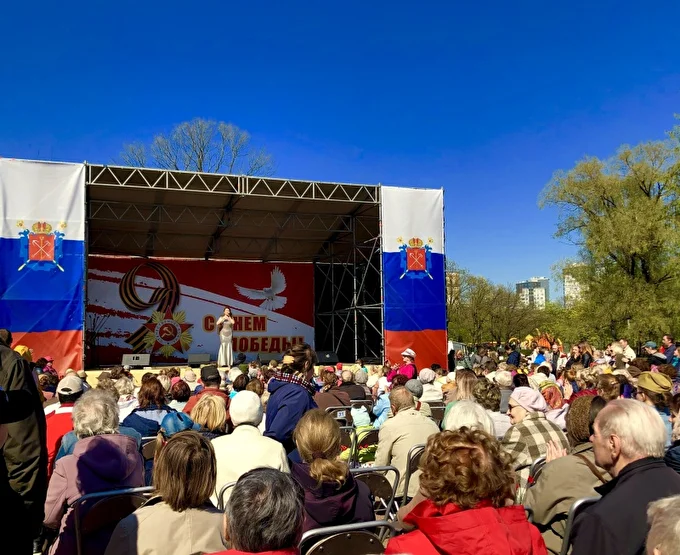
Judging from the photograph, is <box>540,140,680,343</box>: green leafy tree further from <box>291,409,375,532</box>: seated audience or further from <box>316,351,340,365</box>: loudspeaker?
<box>291,409,375,532</box>: seated audience

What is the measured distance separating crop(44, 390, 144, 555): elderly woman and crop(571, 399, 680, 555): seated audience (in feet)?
6.40

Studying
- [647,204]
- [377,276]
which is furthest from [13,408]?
[647,204]

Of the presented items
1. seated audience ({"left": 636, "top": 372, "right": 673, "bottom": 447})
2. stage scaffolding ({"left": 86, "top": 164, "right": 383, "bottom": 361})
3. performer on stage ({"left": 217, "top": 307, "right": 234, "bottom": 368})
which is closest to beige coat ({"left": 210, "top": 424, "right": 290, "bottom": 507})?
seated audience ({"left": 636, "top": 372, "right": 673, "bottom": 447})

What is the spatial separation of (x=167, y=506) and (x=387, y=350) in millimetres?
11877

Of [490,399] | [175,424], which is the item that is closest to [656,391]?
[490,399]

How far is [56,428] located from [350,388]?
3796 mm

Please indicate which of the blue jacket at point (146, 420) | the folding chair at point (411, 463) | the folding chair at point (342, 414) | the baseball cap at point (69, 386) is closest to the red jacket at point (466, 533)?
the folding chair at point (411, 463)

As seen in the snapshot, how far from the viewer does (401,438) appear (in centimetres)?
354

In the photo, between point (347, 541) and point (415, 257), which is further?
point (415, 257)

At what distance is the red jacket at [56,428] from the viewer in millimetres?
3336

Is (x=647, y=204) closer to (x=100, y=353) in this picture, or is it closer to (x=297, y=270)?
(x=297, y=270)

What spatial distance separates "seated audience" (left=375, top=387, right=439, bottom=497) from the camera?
137 inches

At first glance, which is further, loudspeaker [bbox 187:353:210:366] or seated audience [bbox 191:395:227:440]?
loudspeaker [bbox 187:353:210:366]

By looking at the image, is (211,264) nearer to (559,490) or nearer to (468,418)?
(468,418)
